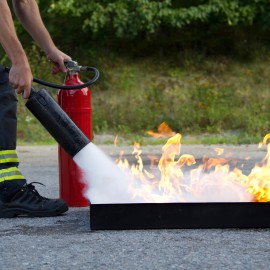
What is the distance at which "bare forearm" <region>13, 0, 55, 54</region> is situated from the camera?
5.19m

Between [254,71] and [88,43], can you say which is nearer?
[254,71]

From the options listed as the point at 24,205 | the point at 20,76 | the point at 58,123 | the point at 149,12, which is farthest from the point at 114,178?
the point at 149,12

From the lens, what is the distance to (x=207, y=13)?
1675 cm

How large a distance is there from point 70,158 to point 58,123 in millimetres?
739

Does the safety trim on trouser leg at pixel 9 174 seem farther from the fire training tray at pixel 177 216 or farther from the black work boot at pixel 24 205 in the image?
the fire training tray at pixel 177 216

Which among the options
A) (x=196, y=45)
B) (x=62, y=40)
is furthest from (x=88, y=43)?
(x=196, y=45)

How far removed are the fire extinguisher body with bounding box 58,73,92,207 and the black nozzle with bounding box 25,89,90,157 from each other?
2.10ft

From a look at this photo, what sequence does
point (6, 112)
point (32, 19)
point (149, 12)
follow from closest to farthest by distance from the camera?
point (6, 112), point (32, 19), point (149, 12)

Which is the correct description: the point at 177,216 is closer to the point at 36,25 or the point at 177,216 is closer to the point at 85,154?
the point at 85,154

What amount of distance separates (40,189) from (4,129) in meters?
1.76

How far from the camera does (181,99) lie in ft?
46.3

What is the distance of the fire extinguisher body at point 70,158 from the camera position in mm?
5406

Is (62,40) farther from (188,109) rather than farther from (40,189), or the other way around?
(40,189)

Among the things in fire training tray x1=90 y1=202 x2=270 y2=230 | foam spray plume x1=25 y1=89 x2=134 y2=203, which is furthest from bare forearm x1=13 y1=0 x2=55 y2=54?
fire training tray x1=90 y1=202 x2=270 y2=230
